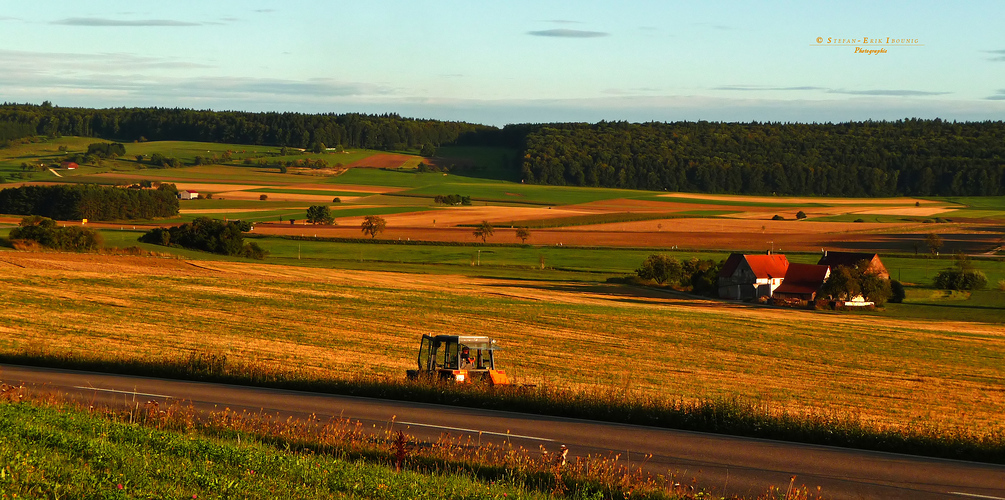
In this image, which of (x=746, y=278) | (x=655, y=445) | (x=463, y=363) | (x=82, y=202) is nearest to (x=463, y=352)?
(x=463, y=363)

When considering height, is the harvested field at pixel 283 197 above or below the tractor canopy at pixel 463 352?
below

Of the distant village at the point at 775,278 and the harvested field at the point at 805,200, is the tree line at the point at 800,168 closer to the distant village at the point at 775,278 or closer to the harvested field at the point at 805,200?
the harvested field at the point at 805,200

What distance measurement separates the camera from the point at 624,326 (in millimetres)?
45750

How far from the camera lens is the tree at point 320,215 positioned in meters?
115

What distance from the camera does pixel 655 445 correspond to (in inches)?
609

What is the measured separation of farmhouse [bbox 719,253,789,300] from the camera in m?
73.3

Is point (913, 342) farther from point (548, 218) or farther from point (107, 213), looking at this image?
point (107, 213)

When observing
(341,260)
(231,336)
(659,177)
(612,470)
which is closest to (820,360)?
(231,336)

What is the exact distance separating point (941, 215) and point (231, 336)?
410 feet

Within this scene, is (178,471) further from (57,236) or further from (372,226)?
(372,226)

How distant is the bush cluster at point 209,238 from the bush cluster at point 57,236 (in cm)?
966

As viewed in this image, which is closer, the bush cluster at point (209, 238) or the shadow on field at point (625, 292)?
the shadow on field at point (625, 292)

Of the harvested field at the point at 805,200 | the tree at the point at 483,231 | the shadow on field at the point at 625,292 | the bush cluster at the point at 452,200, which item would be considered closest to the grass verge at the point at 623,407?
the shadow on field at the point at 625,292

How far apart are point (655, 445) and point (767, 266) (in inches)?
2462
